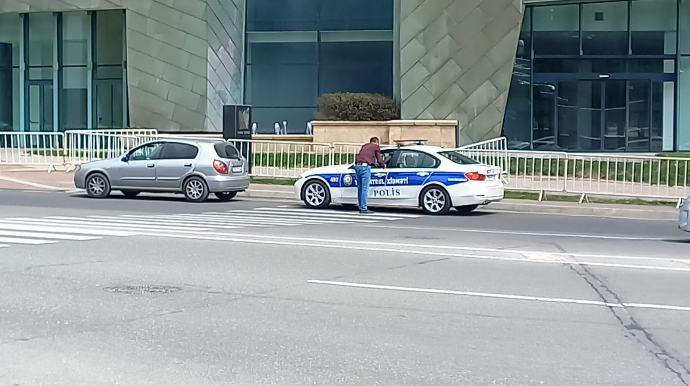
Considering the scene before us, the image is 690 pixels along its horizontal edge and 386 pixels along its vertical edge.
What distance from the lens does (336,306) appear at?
8820mm

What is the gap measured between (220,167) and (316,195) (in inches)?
99.0

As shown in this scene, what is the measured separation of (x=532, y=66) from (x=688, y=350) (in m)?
28.1

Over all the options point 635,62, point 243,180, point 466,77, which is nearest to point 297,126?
point 466,77

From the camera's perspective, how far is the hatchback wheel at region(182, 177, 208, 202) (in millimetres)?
21438

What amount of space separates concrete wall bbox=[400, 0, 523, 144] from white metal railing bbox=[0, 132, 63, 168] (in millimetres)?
11675

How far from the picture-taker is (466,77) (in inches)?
1281

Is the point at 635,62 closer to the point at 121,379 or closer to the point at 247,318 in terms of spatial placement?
the point at 247,318

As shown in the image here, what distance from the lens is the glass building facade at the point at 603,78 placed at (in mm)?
34094

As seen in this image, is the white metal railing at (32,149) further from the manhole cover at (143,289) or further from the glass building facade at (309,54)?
the manhole cover at (143,289)

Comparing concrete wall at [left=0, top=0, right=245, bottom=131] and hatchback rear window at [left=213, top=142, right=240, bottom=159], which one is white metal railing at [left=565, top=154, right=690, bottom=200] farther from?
concrete wall at [left=0, top=0, right=245, bottom=131]

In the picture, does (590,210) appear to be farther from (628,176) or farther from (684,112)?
(684,112)

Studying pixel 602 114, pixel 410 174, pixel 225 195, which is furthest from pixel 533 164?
pixel 602 114

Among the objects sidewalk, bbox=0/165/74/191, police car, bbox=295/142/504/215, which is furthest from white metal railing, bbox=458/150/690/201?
sidewalk, bbox=0/165/74/191

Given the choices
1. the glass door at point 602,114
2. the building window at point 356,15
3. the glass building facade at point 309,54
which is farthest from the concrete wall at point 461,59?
the building window at point 356,15
